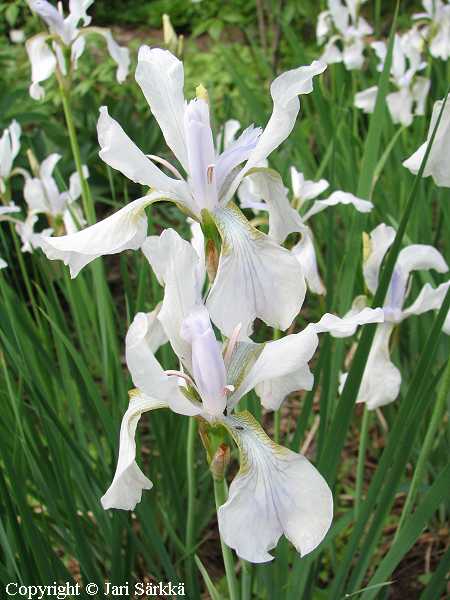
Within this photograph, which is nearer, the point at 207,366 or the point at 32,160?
the point at 207,366

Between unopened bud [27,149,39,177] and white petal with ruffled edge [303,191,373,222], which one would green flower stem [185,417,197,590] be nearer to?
white petal with ruffled edge [303,191,373,222]

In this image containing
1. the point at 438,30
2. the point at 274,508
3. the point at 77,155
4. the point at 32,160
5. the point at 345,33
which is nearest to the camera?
the point at 274,508

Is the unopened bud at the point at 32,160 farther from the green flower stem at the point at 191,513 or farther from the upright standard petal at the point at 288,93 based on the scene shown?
the upright standard petal at the point at 288,93

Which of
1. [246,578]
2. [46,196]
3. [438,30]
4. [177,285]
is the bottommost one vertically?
[246,578]

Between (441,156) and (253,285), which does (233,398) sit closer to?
(253,285)

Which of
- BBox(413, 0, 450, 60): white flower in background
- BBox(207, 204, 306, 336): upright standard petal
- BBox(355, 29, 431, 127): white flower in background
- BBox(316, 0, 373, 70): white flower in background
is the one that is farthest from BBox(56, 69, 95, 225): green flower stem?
BBox(413, 0, 450, 60): white flower in background

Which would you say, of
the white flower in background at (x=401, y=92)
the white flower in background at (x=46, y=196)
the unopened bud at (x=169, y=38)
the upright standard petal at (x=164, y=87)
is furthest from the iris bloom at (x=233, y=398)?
the white flower in background at (x=401, y=92)

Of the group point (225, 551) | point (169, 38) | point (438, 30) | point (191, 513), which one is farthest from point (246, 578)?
point (438, 30)

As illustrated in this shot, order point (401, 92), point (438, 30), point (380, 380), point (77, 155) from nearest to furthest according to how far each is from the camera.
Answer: point (380, 380), point (77, 155), point (401, 92), point (438, 30)
